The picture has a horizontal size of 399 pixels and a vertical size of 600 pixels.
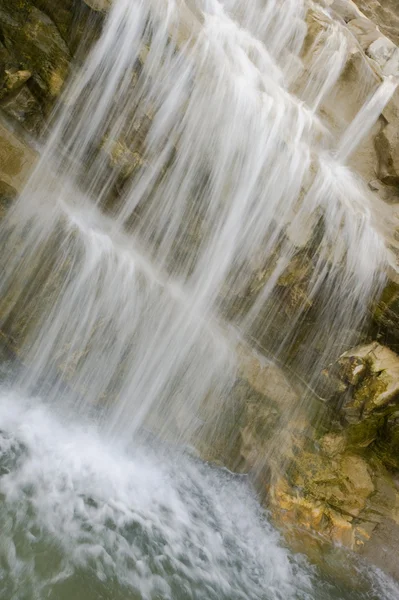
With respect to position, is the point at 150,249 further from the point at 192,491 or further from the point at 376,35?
the point at 376,35

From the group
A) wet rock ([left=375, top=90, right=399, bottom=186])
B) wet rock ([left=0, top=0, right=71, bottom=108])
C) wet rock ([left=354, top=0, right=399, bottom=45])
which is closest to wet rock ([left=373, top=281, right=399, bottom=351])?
wet rock ([left=375, top=90, right=399, bottom=186])

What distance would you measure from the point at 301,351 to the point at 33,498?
4.87 meters

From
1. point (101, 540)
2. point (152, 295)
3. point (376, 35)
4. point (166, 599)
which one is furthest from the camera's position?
point (376, 35)

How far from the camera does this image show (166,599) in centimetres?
469

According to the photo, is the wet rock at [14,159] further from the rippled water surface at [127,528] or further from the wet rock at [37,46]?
the rippled water surface at [127,528]

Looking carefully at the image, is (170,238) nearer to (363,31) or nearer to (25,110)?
(25,110)

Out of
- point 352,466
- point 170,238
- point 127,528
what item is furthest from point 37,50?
point 352,466

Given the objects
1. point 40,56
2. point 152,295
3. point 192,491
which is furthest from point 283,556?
point 40,56

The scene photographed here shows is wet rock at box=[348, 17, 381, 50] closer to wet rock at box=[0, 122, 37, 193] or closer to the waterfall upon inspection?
the waterfall

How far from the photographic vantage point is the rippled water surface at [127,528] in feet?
14.7

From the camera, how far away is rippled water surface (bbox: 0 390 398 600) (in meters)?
4.47

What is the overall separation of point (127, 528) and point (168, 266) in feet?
13.2

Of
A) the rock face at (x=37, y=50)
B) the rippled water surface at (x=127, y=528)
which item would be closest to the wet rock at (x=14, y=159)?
the rock face at (x=37, y=50)

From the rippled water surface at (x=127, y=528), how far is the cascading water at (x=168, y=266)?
41 mm
